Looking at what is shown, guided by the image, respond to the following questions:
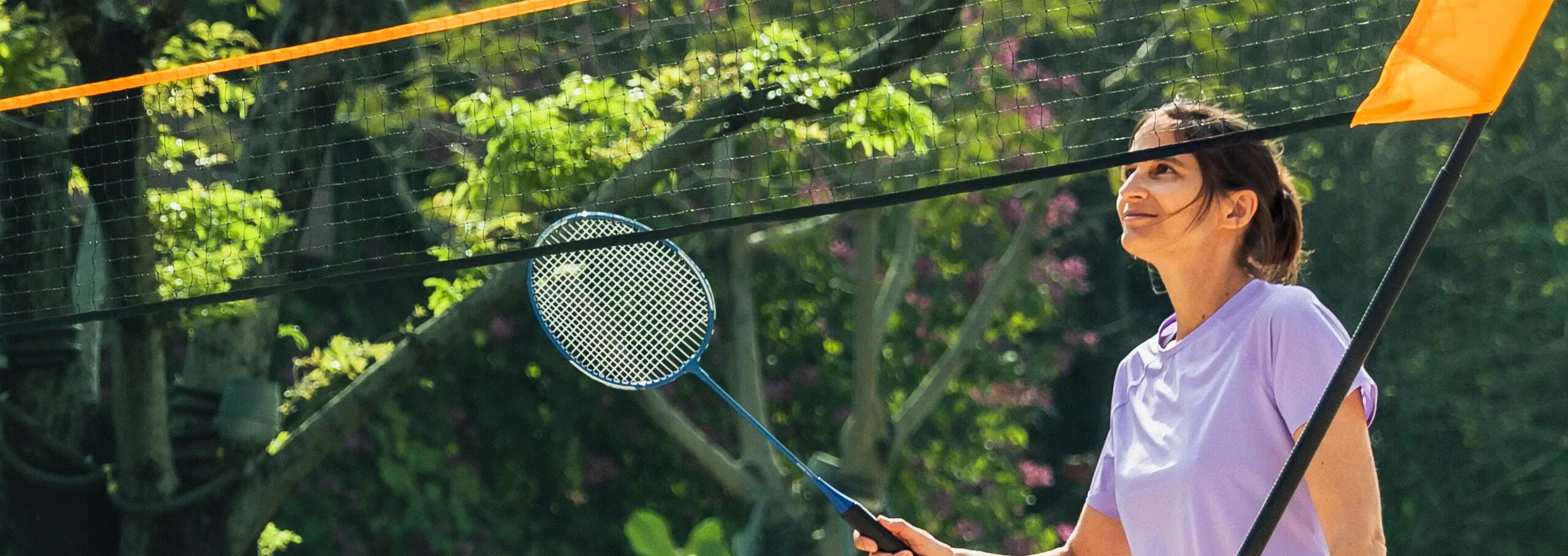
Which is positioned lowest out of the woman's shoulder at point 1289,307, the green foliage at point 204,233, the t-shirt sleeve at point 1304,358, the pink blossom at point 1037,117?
the pink blossom at point 1037,117

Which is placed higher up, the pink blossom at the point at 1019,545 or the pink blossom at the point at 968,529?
the pink blossom at the point at 968,529

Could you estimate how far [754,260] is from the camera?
10016 millimetres

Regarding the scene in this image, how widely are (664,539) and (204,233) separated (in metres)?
4.18

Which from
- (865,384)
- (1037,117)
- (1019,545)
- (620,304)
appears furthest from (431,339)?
(1019,545)

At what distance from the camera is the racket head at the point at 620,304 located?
4.00 m

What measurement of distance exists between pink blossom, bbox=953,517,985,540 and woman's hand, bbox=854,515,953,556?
24.1 ft

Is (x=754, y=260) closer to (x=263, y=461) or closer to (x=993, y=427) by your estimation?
(x=993, y=427)

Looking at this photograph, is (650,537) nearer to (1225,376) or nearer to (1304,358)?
(1225,376)

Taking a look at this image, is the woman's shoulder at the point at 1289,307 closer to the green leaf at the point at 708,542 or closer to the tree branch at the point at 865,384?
the tree branch at the point at 865,384

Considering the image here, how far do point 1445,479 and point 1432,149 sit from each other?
8.30 feet

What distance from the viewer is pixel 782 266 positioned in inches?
395

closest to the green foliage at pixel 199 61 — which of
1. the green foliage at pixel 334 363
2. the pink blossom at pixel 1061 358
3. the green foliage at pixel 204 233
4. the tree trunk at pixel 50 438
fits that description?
the green foliage at pixel 204 233

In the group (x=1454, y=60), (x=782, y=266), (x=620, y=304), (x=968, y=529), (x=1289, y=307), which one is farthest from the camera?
(x=968, y=529)

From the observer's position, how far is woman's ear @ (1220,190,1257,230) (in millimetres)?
2650
